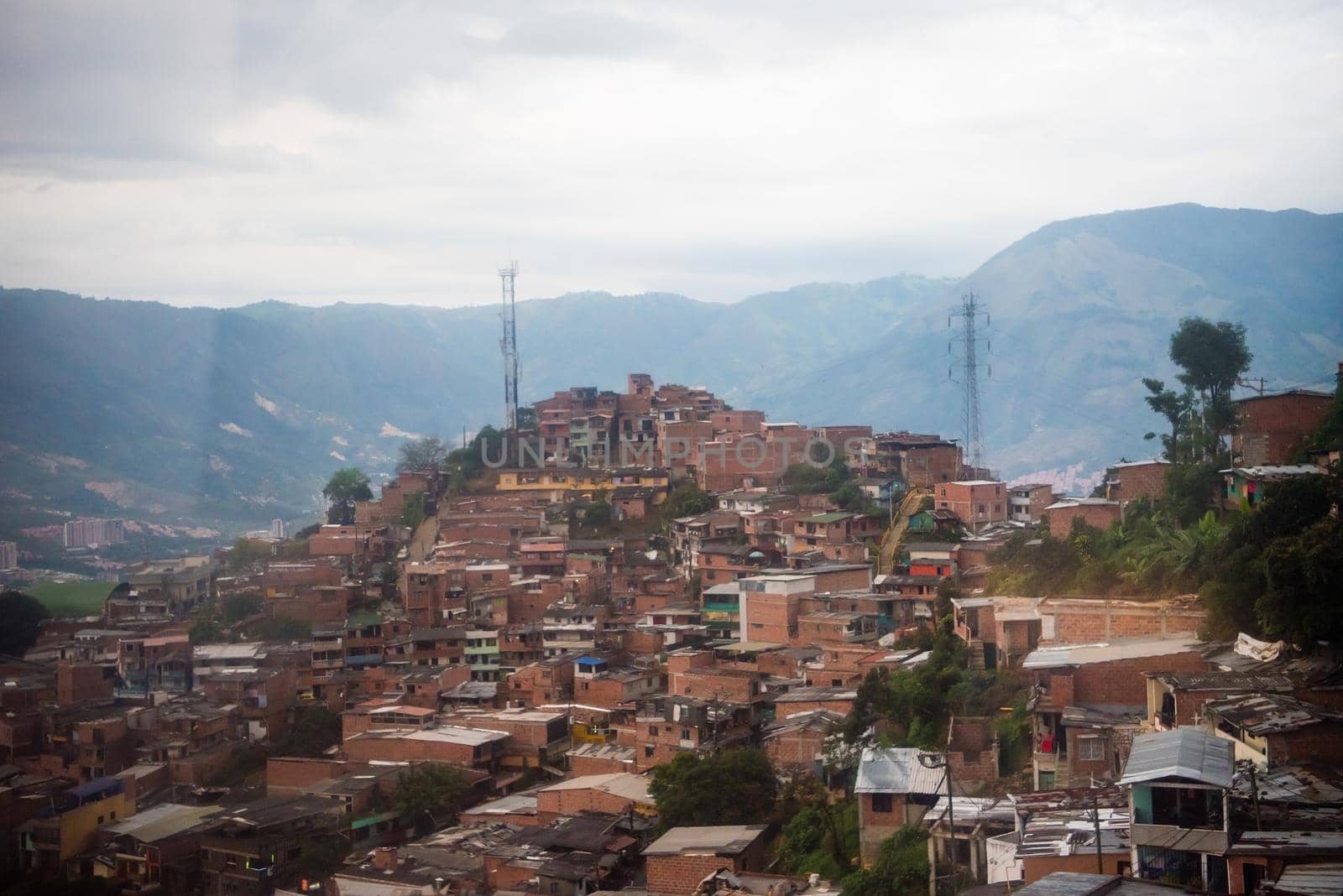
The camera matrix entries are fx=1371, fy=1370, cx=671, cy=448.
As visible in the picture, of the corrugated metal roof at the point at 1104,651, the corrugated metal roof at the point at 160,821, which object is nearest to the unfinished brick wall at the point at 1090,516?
the corrugated metal roof at the point at 1104,651

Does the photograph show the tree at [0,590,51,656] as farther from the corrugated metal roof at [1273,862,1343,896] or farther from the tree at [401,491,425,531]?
the corrugated metal roof at [1273,862,1343,896]

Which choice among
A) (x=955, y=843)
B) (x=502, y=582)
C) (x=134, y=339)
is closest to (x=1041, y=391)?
(x=134, y=339)

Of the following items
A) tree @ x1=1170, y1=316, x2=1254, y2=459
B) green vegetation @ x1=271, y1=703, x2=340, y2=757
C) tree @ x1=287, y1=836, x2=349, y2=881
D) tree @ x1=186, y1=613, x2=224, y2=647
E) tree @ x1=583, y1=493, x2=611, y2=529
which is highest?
tree @ x1=1170, y1=316, x2=1254, y2=459

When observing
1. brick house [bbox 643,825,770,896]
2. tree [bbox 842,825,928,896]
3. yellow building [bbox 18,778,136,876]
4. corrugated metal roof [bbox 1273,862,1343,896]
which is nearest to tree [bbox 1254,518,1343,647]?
tree [bbox 842,825,928,896]

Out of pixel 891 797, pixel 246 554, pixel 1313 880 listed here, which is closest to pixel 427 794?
pixel 891 797

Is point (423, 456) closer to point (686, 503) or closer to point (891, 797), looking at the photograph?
point (686, 503)

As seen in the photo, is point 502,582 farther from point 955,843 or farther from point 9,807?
point 955,843
